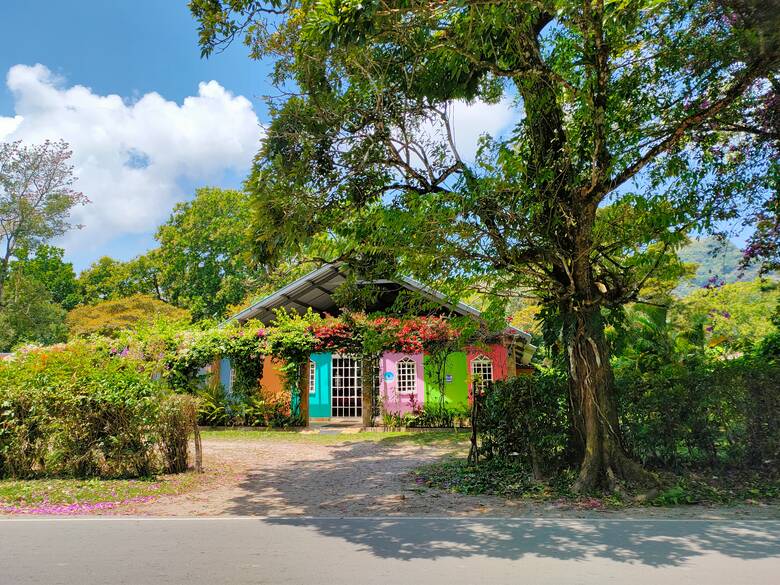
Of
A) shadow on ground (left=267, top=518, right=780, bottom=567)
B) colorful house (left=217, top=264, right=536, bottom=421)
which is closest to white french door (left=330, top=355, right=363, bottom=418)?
colorful house (left=217, top=264, right=536, bottom=421)

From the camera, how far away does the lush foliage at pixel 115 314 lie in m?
34.1

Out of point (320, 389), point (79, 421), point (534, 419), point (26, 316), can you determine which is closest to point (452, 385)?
point (320, 389)

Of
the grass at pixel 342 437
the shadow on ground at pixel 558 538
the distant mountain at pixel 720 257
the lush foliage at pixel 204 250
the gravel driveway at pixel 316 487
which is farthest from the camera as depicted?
the lush foliage at pixel 204 250

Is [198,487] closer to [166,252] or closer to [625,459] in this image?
[625,459]

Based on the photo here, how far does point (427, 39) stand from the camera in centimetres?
783

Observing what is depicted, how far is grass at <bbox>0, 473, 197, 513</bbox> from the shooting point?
774 cm

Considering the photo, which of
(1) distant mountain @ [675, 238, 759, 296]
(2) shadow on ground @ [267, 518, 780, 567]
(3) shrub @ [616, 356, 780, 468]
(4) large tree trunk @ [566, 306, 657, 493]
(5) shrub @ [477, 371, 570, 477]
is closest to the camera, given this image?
(2) shadow on ground @ [267, 518, 780, 567]

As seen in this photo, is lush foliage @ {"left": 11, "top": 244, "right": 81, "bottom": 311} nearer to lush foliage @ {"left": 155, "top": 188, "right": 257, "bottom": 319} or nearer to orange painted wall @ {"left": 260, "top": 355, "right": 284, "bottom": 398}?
lush foliage @ {"left": 155, "top": 188, "right": 257, "bottom": 319}

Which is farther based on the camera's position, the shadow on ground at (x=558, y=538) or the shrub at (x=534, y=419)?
the shrub at (x=534, y=419)

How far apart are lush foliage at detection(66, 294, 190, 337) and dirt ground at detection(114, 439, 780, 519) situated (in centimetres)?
2393

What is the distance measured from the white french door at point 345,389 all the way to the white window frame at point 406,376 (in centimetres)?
305

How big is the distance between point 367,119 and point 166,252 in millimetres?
35373

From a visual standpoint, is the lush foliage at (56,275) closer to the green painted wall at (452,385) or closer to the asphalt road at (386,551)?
the green painted wall at (452,385)

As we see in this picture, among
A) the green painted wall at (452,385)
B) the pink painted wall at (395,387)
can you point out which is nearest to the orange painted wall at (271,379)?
the pink painted wall at (395,387)
